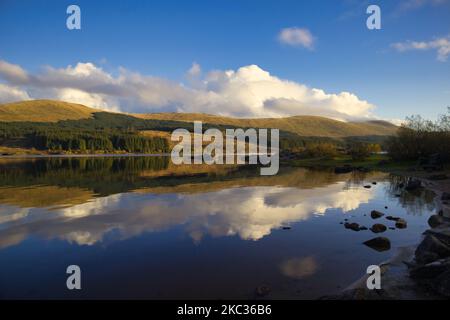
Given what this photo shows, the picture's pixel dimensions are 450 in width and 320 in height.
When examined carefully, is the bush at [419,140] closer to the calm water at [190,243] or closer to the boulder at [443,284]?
the calm water at [190,243]

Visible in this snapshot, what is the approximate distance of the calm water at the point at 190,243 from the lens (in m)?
16.6

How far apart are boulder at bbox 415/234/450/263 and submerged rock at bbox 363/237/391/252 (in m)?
3.49

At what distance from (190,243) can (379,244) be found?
14.3 m

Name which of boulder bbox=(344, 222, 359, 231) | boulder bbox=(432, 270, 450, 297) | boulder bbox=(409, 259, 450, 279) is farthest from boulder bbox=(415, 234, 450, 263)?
A: boulder bbox=(344, 222, 359, 231)

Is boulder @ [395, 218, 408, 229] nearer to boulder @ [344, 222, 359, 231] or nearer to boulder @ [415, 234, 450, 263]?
boulder @ [344, 222, 359, 231]

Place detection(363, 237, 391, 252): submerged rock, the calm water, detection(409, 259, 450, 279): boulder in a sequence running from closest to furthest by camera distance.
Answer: detection(409, 259, 450, 279): boulder → the calm water → detection(363, 237, 391, 252): submerged rock

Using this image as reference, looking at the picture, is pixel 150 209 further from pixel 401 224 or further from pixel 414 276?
pixel 414 276

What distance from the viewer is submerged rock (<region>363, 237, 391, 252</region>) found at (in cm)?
2253

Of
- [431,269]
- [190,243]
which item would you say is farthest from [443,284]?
[190,243]

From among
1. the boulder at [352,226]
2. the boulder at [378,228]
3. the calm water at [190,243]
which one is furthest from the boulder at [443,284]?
the boulder at [352,226]

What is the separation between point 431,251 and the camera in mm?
18406

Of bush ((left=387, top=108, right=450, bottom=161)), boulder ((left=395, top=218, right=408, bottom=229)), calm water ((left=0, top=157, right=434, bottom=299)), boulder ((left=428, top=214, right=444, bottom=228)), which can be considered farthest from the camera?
bush ((left=387, top=108, right=450, bottom=161))
